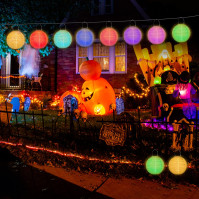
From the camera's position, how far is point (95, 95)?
9.75m

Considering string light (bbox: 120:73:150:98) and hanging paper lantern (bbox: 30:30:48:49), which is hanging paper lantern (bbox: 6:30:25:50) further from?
string light (bbox: 120:73:150:98)

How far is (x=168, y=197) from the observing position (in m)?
3.67

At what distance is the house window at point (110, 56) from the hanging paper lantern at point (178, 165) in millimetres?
9999

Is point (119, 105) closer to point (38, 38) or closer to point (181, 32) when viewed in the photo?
point (181, 32)

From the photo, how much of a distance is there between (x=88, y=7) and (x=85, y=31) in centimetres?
647

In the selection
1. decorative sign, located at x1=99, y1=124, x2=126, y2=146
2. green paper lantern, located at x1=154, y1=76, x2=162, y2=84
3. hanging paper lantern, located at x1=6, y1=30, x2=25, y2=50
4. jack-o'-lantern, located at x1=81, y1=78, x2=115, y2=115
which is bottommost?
decorative sign, located at x1=99, y1=124, x2=126, y2=146

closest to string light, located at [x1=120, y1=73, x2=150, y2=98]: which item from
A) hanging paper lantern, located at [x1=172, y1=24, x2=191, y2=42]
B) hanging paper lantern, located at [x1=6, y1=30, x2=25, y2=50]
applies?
hanging paper lantern, located at [x1=172, y1=24, x2=191, y2=42]

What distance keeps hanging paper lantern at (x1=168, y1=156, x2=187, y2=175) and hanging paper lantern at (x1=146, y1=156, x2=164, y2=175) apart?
169mm

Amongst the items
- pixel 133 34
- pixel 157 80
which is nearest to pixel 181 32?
pixel 133 34

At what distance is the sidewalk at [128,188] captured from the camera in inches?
147

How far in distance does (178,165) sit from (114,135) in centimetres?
133

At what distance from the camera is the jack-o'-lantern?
9766 mm

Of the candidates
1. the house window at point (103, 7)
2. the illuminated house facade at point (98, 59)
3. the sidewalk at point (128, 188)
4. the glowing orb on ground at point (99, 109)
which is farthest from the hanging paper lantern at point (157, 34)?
the house window at point (103, 7)

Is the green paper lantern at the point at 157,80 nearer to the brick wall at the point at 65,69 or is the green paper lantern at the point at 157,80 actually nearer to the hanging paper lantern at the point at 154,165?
the hanging paper lantern at the point at 154,165
